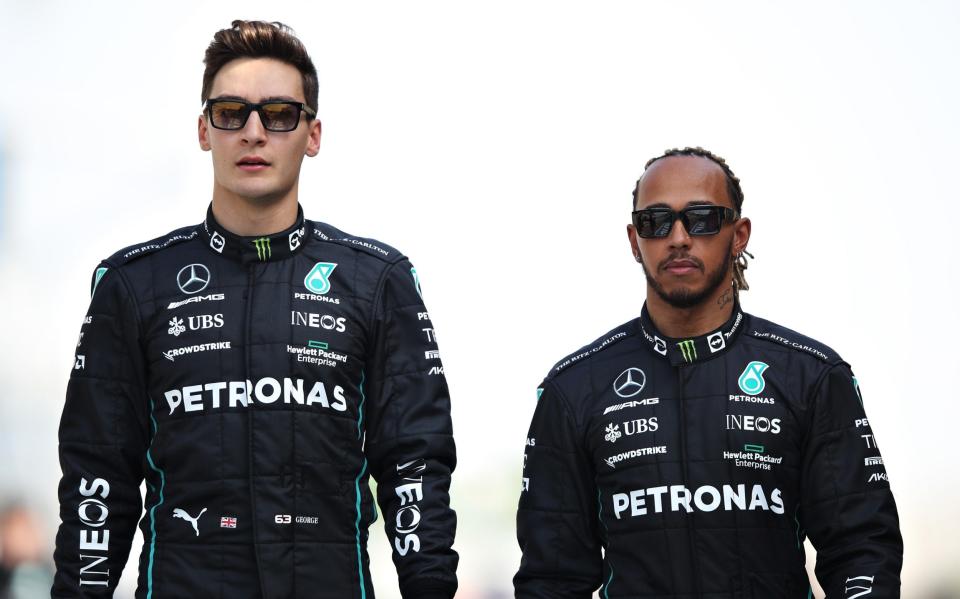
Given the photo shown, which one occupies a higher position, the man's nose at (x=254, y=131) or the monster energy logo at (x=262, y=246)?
the man's nose at (x=254, y=131)

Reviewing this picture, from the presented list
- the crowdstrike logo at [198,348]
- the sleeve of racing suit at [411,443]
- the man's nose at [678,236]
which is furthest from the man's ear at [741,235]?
the crowdstrike logo at [198,348]

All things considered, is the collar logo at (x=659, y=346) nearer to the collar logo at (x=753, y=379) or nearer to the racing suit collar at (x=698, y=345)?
the racing suit collar at (x=698, y=345)

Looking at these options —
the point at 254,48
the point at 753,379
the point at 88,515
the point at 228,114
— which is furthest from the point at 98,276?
the point at 753,379

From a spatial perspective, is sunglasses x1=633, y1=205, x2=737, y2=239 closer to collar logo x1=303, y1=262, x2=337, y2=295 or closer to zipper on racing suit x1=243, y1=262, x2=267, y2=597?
collar logo x1=303, y1=262, x2=337, y2=295

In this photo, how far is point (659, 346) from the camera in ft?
16.4

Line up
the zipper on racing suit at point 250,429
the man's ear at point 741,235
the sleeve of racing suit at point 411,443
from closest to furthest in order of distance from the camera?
the zipper on racing suit at point 250,429, the sleeve of racing suit at point 411,443, the man's ear at point 741,235

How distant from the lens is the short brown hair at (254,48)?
15.1 feet

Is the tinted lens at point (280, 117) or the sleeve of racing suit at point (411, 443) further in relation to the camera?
the tinted lens at point (280, 117)

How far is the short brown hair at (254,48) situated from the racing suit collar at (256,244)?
43cm

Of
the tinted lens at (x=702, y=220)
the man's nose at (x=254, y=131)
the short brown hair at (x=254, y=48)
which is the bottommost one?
the tinted lens at (x=702, y=220)

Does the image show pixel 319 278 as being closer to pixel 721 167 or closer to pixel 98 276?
pixel 98 276

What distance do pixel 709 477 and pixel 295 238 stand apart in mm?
1623

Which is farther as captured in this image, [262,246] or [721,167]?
[721,167]

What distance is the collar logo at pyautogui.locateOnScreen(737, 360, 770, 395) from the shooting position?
4836mm
